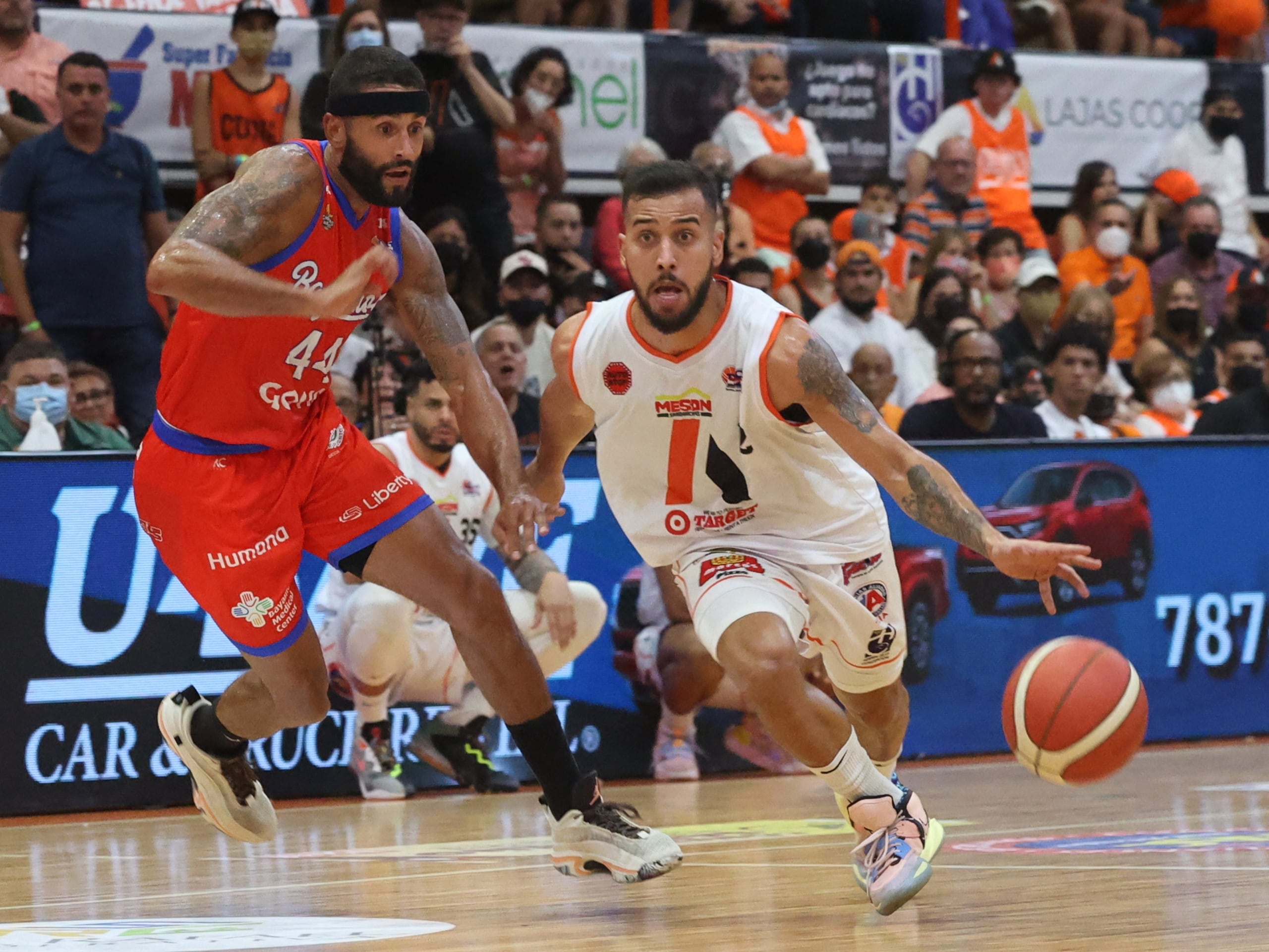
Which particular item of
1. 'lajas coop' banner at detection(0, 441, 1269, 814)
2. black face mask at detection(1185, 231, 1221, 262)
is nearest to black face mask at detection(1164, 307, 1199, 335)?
black face mask at detection(1185, 231, 1221, 262)

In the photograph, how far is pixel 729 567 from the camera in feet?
16.7

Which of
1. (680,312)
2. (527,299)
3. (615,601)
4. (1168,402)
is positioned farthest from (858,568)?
(1168,402)

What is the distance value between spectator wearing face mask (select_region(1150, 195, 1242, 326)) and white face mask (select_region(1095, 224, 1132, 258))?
414 mm

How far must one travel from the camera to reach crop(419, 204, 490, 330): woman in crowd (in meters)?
9.75

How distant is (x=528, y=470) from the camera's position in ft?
17.4

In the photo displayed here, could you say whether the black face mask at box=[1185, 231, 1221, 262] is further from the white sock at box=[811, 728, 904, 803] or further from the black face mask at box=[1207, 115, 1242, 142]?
the white sock at box=[811, 728, 904, 803]

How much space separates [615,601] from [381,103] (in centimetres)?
398

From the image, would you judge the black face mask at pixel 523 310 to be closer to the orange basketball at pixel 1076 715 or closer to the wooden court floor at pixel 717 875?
the wooden court floor at pixel 717 875

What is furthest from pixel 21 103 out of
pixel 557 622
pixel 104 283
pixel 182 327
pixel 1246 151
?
pixel 1246 151

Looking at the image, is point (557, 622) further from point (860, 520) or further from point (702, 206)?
point (702, 206)

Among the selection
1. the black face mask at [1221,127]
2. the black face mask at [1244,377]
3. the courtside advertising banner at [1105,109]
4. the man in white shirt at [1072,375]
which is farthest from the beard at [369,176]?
the black face mask at [1221,127]

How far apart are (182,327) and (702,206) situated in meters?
1.52

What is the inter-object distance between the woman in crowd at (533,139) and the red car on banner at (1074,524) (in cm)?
350

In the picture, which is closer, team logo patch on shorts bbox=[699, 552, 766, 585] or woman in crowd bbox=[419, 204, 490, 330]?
team logo patch on shorts bbox=[699, 552, 766, 585]
